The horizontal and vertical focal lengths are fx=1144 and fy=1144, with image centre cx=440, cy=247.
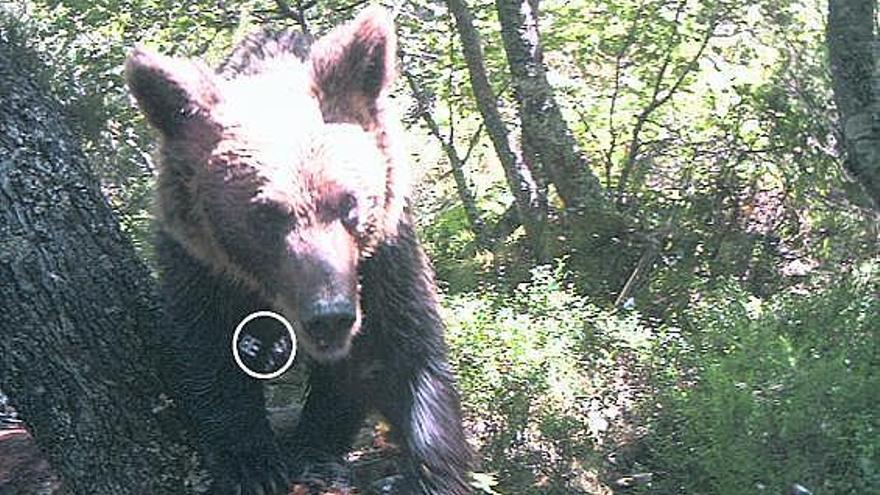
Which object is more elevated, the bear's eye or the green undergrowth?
the bear's eye

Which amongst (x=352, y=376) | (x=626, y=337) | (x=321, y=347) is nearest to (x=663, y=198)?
(x=626, y=337)

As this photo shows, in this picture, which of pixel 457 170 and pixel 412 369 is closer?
pixel 412 369

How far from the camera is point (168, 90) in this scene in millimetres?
3389

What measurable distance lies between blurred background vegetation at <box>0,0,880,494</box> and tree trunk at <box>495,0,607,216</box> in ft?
0.04

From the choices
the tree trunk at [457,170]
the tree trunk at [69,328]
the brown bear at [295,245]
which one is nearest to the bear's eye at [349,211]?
the brown bear at [295,245]

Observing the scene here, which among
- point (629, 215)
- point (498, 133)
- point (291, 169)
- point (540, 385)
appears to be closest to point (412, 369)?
point (291, 169)

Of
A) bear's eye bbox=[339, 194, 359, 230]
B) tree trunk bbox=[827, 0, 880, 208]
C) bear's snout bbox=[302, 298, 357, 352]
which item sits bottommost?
bear's snout bbox=[302, 298, 357, 352]

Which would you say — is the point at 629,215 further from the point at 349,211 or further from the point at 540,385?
the point at 349,211

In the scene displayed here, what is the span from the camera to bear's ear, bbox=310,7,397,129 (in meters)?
3.58

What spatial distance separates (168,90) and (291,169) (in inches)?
18.6

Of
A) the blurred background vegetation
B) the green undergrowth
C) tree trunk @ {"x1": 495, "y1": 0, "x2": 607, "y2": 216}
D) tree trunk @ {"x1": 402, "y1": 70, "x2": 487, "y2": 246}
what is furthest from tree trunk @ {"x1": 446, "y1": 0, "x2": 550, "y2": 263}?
the green undergrowth

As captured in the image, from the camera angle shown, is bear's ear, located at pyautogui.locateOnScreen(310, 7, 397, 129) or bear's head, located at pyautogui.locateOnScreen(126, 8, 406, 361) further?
bear's ear, located at pyautogui.locateOnScreen(310, 7, 397, 129)

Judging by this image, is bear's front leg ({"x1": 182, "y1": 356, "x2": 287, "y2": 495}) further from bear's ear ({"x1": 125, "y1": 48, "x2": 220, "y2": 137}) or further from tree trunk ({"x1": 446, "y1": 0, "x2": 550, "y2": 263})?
tree trunk ({"x1": 446, "y1": 0, "x2": 550, "y2": 263})

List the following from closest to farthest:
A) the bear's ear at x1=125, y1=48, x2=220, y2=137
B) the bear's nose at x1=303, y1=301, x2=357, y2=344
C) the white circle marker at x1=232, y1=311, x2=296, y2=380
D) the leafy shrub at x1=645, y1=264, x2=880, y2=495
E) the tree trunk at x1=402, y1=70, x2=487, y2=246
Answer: the bear's nose at x1=303, y1=301, x2=357, y2=344, the bear's ear at x1=125, y1=48, x2=220, y2=137, the white circle marker at x1=232, y1=311, x2=296, y2=380, the leafy shrub at x1=645, y1=264, x2=880, y2=495, the tree trunk at x1=402, y1=70, x2=487, y2=246
